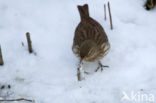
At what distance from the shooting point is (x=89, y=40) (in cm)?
460

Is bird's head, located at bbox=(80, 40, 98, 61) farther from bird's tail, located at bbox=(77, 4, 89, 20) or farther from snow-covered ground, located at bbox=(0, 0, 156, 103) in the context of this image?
bird's tail, located at bbox=(77, 4, 89, 20)

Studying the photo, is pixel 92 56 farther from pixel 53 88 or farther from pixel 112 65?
pixel 53 88

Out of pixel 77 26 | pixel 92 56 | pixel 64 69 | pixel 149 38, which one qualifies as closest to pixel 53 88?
pixel 64 69

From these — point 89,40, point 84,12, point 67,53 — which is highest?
point 84,12

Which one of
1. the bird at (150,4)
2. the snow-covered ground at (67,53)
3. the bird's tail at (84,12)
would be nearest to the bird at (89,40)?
the bird's tail at (84,12)

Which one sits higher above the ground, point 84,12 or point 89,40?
point 84,12

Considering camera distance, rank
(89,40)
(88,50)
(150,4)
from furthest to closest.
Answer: (150,4) < (89,40) < (88,50)

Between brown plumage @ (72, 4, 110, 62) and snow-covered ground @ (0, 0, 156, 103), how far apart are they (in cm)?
18

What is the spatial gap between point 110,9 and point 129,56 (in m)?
0.90

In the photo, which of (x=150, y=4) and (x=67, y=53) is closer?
(x=67, y=53)

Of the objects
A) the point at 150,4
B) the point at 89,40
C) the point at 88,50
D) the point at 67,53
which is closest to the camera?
the point at 88,50

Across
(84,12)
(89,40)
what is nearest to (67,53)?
(89,40)

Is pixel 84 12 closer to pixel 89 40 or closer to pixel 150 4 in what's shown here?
pixel 89 40

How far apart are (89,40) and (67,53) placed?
367mm
